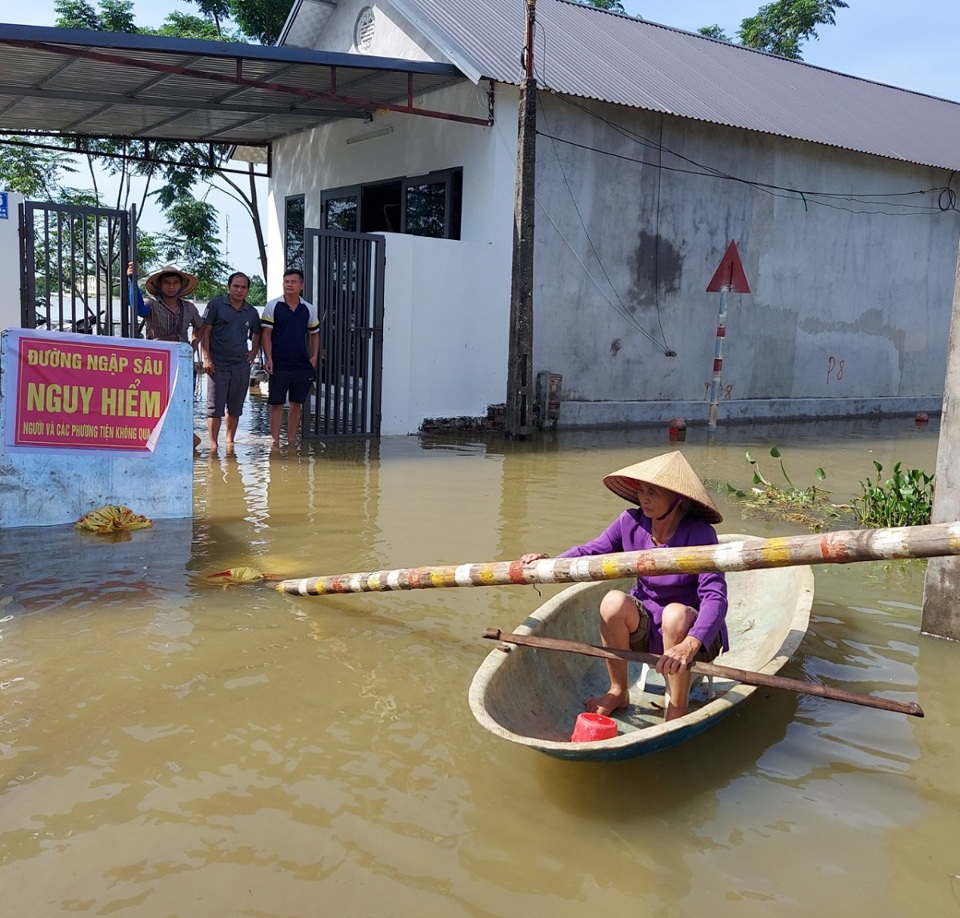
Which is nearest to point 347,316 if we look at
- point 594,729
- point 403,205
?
point 403,205

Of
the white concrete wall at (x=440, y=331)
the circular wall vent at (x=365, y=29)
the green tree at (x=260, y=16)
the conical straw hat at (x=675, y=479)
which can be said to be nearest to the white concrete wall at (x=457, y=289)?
the white concrete wall at (x=440, y=331)

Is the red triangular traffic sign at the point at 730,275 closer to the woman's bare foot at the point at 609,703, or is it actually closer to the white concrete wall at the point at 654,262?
the white concrete wall at the point at 654,262

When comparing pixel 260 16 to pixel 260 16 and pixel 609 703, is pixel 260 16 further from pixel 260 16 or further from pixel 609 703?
pixel 609 703

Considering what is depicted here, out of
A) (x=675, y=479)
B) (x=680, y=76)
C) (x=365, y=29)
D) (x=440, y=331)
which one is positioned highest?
(x=365, y=29)

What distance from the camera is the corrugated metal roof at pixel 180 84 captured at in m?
10.1

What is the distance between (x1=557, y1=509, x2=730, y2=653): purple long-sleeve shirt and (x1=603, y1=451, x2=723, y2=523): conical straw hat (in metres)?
0.11

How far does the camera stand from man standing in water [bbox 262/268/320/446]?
1023cm

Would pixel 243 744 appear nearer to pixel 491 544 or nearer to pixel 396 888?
pixel 396 888

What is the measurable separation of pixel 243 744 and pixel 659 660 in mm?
1623

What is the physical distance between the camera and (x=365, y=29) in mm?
14758

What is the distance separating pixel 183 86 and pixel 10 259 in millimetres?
4697

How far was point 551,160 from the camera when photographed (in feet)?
41.9

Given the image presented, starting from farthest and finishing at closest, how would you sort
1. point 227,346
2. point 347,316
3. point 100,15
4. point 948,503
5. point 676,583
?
point 100,15 < point 347,316 < point 227,346 < point 948,503 < point 676,583

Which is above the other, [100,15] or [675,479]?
[100,15]
